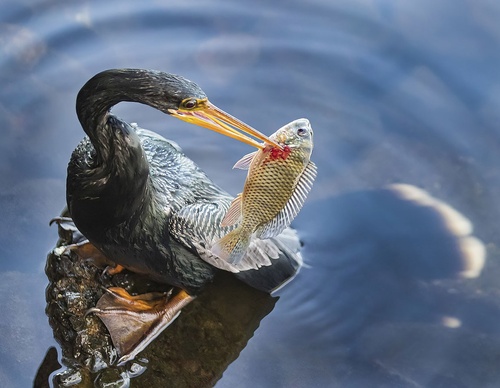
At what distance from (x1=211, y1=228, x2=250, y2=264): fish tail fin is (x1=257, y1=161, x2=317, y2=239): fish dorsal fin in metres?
0.08

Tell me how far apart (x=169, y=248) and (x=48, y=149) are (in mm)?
1398

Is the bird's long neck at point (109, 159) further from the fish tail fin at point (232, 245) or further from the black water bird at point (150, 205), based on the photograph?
the fish tail fin at point (232, 245)

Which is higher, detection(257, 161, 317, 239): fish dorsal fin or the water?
the water

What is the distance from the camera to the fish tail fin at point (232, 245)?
3.72 metres

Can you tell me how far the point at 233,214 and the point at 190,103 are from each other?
2.08 ft

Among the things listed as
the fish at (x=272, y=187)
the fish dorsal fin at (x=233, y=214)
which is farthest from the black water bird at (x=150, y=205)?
the fish dorsal fin at (x=233, y=214)

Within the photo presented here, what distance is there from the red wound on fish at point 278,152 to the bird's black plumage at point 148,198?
15.5 inches

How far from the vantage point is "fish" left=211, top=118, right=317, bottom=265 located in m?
3.53

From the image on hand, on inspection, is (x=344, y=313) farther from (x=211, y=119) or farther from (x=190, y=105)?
(x=190, y=105)

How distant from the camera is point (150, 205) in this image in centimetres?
387

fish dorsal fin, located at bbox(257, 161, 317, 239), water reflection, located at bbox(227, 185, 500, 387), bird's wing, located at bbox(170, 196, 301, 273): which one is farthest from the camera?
water reflection, located at bbox(227, 185, 500, 387)

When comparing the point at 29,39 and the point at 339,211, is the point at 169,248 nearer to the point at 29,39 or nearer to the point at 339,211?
the point at 339,211

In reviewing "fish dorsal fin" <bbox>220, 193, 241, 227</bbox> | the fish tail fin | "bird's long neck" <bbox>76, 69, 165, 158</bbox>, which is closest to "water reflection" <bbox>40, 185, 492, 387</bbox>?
the fish tail fin

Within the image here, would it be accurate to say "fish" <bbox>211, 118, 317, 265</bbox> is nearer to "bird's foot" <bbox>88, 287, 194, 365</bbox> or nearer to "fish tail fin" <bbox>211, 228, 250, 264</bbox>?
"fish tail fin" <bbox>211, 228, 250, 264</bbox>
